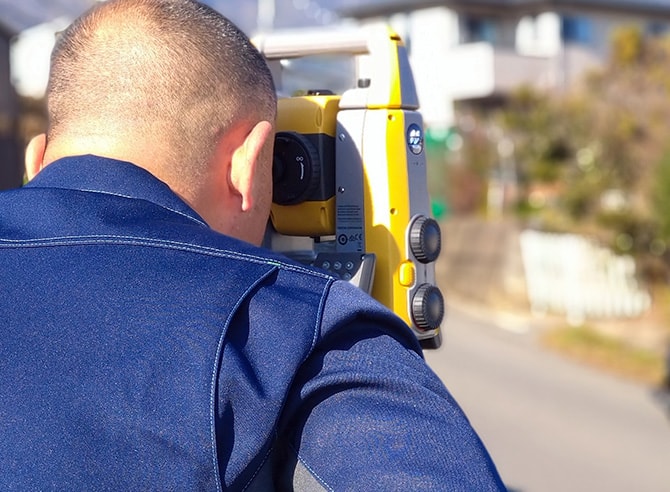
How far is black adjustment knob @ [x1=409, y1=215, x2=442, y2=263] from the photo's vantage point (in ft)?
6.20

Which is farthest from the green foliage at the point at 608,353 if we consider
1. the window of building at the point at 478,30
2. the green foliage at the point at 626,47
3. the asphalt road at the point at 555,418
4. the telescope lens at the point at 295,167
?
the window of building at the point at 478,30

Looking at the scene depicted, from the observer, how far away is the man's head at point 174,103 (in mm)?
1461

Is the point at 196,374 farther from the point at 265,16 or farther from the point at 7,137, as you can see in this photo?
the point at 7,137

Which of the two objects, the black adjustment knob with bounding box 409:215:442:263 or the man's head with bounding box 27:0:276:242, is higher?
the man's head with bounding box 27:0:276:242

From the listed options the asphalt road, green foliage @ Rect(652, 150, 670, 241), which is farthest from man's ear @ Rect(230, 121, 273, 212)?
green foliage @ Rect(652, 150, 670, 241)

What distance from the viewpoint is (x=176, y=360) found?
4.07ft

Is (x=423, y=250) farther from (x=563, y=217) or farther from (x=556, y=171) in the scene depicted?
(x=556, y=171)

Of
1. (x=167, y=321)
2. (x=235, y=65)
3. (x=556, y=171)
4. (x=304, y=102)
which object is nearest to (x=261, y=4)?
(x=304, y=102)

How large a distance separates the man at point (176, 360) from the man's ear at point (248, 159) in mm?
98

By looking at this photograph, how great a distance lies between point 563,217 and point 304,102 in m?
12.4

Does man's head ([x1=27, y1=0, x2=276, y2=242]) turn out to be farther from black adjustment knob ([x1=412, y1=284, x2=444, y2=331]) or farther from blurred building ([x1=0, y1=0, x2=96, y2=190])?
blurred building ([x1=0, y1=0, x2=96, y2=190])

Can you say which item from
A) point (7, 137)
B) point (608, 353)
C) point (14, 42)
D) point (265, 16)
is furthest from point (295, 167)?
point (608, 353)

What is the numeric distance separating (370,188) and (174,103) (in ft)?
1.76

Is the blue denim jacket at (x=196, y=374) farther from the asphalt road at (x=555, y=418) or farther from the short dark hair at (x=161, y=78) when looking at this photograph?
the asphalt road at (x=555, y=418)
